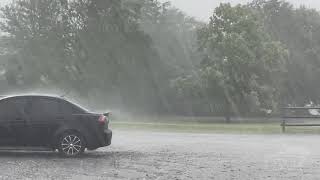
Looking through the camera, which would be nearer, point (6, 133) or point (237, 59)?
point (6, 133)

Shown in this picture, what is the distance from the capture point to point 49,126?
569 inches

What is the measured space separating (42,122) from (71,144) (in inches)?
37.3

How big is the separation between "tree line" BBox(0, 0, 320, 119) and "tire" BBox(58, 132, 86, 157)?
3929cm

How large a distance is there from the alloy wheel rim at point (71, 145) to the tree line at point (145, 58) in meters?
39.3

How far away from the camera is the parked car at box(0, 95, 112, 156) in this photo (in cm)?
1432

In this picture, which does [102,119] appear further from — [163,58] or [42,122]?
[163,58]

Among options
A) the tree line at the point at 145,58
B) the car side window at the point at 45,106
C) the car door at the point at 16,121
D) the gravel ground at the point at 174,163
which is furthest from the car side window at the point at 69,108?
the tree line at the point at 145,58

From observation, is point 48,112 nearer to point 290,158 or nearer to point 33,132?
point 33,132

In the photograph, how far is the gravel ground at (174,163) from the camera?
11.6 meters

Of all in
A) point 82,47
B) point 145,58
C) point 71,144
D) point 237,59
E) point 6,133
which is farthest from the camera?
point 145,58

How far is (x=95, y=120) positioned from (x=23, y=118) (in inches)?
73.4

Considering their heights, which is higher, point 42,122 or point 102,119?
point 102,119

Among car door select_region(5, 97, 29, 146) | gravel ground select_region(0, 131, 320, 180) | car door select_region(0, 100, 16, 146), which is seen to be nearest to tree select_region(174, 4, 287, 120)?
gravel ground select_region(0, 131, 320, 180)

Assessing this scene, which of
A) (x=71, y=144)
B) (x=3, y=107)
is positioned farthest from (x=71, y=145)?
(x=3, y=107)
